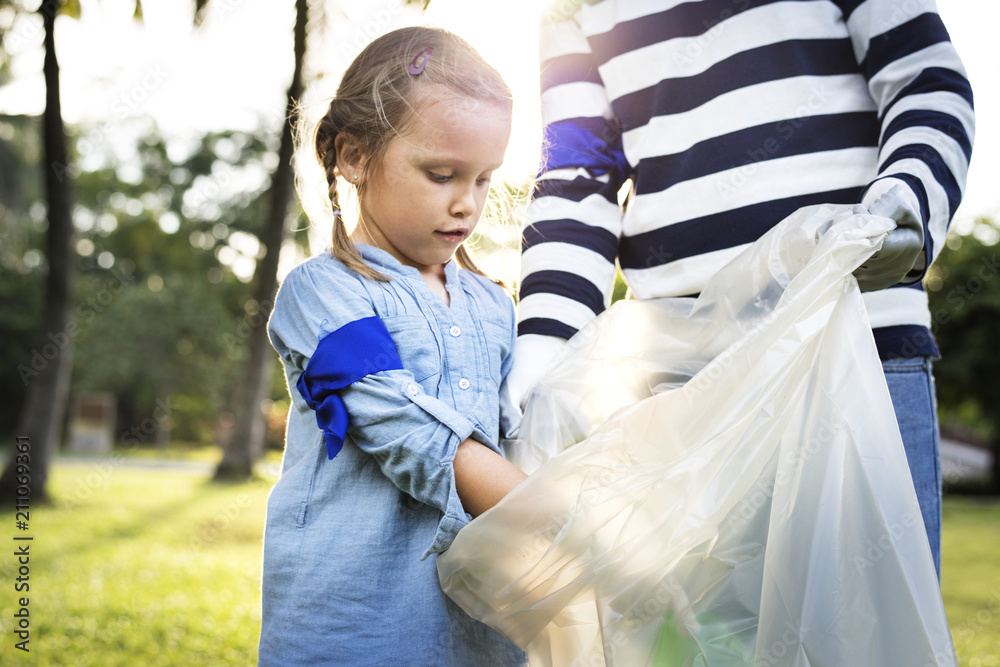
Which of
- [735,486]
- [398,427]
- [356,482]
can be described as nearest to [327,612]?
[356,482]

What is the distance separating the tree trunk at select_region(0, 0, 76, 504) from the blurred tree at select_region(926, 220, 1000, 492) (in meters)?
14.3

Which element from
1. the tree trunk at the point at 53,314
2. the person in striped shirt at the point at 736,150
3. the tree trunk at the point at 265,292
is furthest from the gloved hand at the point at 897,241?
the tree trunk at the point at 53,314

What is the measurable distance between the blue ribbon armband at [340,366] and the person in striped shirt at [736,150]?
282 mm

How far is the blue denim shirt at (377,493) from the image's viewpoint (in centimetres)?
100

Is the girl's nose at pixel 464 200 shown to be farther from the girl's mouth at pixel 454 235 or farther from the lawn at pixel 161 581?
the lawn at pixel 161 581

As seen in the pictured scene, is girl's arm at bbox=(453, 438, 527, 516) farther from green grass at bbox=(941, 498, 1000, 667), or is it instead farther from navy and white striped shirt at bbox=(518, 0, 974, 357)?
green grass at bbox=(941, 498, 1000, 667)

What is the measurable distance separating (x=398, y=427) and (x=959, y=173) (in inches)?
33.3

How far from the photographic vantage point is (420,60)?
1.16 meters

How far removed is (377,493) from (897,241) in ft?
2.52

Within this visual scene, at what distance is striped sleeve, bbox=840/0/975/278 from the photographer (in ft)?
3.35

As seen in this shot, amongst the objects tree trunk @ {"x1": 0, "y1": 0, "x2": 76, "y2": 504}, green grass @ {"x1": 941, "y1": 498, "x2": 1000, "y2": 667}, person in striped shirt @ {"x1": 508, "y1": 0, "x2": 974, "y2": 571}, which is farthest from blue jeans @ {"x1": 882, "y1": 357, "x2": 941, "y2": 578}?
tree trunk @ {"x1": 0, "y1": 0, "x2": 76, "y2": 504}

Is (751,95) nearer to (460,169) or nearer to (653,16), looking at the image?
(653,16)

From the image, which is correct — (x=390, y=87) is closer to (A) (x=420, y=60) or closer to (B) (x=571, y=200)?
(A) (x=420, y=60)

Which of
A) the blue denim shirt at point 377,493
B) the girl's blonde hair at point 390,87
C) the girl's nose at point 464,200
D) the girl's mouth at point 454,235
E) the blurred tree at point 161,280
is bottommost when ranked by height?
the blurred tree at point 161,280
